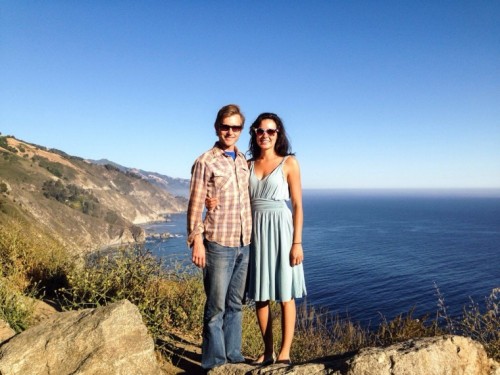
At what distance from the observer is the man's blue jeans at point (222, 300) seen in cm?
346

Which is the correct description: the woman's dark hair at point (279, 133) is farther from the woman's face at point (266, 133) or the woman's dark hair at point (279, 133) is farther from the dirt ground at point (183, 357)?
the dirt ground at point (183, 357)

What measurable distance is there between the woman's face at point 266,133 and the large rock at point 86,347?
2.03 metres

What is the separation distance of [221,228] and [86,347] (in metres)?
1.50

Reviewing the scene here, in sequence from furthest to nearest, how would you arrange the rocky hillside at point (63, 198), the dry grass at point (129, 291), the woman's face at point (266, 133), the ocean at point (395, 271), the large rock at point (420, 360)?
the rocky hillside at point (63, 198) < the ocean at point (395, 271) < the dry grass at point (129, 291) < the woman's face at point (266, 133) < the large rock at point (420, 360)

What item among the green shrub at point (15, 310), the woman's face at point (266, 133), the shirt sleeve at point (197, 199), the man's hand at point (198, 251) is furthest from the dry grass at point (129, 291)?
the woman's face at point (266, 133)

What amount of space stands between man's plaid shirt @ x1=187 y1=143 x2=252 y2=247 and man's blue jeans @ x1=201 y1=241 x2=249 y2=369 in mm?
128

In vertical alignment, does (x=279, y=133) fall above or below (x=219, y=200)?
above

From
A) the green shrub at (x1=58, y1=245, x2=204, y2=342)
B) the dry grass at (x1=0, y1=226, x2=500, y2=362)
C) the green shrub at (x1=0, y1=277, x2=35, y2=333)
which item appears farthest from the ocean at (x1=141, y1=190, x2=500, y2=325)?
the green shrub at (x1=0, y1=277, x2=35, y2=333)

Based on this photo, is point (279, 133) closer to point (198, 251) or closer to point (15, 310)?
point (198, 251)

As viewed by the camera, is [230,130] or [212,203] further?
[230,130]

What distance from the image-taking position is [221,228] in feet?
11.2

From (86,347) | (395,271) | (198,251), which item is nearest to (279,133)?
(198,251)

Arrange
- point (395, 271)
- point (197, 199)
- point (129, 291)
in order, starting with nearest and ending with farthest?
point (197, 199) < point (129, 291) < point (395, 271)

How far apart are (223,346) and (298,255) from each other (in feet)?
3.60
